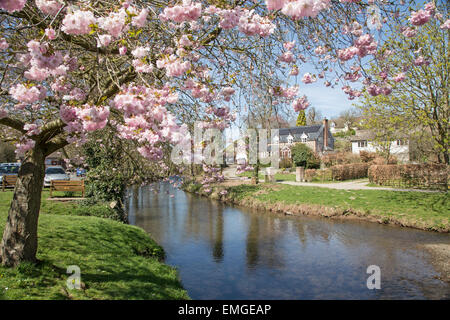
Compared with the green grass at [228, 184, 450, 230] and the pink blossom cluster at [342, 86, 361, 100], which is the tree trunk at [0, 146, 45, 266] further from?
the green grass at [228, 184, 450, 230]

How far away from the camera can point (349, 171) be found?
2566 cm

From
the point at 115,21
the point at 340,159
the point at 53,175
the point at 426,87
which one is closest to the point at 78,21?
the point at 115,21

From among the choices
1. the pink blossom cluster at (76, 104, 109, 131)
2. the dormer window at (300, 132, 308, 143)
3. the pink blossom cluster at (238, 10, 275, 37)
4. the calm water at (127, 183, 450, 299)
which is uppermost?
the dormer window at (300, 132, 308, 143)

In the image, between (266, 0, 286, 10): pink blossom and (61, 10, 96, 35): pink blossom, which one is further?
(61, 10, 96, 35): pink blossom

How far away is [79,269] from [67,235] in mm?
2246

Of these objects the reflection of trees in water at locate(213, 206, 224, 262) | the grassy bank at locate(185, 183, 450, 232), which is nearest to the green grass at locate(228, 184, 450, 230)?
the grassy bank at locate(185, 183, 450, 232)

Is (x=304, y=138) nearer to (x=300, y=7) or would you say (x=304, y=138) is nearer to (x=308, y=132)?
(x=308, y=132)

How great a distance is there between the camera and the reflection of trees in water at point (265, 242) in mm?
9597

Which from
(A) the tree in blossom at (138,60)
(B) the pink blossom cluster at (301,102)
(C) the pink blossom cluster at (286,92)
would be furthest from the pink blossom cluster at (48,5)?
(B) the pink blossom cluster at (301,102)

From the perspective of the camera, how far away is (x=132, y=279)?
6148mm

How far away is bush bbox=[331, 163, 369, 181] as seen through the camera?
81.4 ft

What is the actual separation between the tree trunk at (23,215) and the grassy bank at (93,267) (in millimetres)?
225

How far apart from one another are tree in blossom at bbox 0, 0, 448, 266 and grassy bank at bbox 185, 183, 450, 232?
9.09 metres
